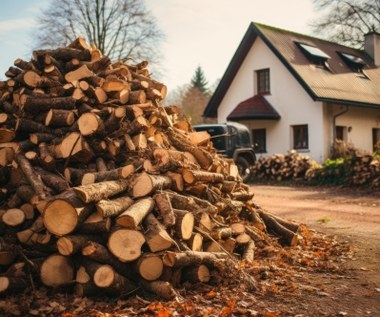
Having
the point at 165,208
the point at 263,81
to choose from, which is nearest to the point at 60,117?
the point at 165,208

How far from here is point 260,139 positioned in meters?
24.9

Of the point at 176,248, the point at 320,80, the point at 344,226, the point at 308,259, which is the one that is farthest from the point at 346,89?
the point at 176,248

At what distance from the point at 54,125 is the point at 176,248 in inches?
105

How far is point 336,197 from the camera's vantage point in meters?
13.9

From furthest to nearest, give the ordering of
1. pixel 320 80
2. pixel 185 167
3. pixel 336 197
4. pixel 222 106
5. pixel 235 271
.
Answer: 1. pixel 222 106
2. pixel 320 80
3. pixel 336 197
4. pixel 185 167
5. pixel 235 271

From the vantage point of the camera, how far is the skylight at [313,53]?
24266 millimetres

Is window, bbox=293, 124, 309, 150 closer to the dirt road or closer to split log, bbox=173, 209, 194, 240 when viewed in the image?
the dirt road

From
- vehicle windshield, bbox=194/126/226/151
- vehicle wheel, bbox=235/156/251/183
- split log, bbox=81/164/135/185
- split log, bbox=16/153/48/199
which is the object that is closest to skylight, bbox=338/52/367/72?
vehicle wheel, bbox=235/156/251/183

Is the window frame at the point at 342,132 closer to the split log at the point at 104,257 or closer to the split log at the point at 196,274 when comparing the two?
the split log at the point at 196,274

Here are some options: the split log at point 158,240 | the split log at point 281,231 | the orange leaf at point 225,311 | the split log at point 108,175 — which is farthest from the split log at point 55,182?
the split log at point 281,231

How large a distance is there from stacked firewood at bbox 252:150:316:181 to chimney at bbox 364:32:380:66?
1475cm

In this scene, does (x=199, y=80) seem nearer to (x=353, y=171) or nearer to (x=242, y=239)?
(x=353, y=171)

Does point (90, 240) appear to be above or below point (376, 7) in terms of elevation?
below

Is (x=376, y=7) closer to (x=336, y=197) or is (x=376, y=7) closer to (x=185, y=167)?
(x=336, y=197)
